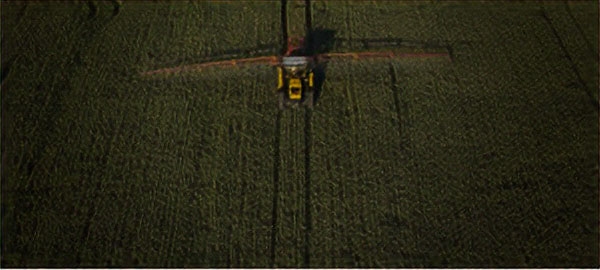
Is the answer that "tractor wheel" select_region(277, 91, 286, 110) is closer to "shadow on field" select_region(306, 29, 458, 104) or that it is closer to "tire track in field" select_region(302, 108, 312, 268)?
"tire track in field" select_region(302, 108, 312, 268)

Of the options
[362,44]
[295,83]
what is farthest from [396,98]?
[295,83]

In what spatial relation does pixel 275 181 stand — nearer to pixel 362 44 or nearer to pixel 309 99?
pixel 309 99

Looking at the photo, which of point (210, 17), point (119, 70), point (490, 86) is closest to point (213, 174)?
point (119, 70)

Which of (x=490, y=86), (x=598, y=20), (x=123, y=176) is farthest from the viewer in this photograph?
(x=598, y=20)

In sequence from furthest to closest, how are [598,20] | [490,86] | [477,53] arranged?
1. [598,20]
2. [477,53]
3. [490,86]

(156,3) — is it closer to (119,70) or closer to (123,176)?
(119,70)

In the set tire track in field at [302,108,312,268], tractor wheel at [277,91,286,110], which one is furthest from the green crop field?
tractor wheel at [277,91,286,110]
